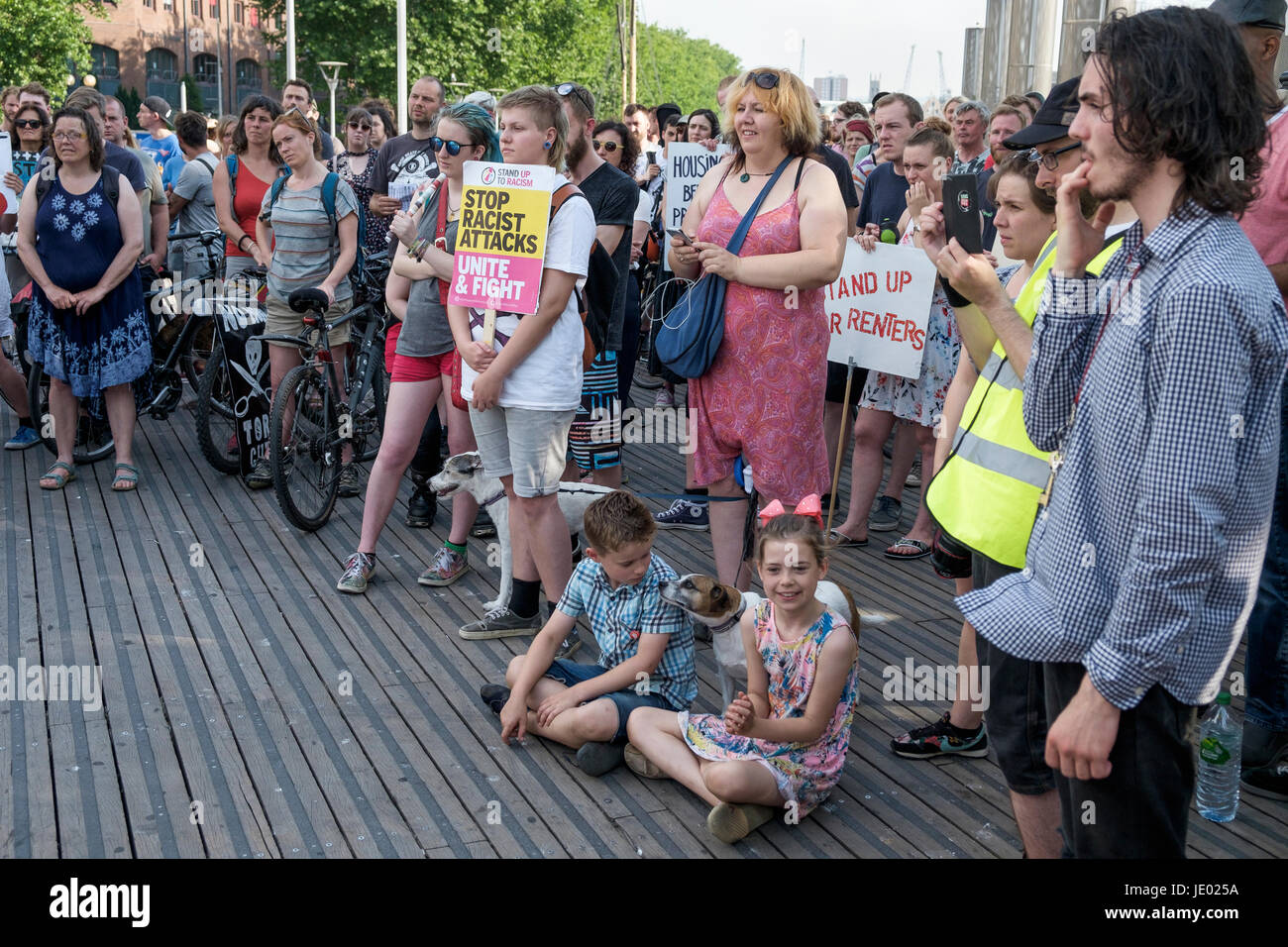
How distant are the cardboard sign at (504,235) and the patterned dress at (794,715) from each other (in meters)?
1.65

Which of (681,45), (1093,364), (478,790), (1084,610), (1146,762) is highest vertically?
(681,45)

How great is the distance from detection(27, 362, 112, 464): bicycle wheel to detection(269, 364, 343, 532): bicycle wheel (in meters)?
1.84

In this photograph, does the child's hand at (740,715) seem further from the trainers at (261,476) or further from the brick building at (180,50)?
the brick building at (180,50)

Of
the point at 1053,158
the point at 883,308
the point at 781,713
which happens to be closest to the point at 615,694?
the point at 781,713

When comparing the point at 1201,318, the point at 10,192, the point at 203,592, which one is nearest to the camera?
the point at 1201,318

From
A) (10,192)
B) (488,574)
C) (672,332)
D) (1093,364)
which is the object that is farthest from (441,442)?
(1093,364)

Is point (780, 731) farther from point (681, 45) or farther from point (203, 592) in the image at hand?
point (681, 45)

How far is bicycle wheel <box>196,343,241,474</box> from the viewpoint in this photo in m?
7.37

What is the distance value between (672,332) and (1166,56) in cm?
295

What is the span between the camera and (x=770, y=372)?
474 cm

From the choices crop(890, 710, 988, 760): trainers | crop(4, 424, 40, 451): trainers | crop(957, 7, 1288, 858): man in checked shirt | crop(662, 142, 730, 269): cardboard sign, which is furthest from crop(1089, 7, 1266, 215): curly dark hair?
crop(4, 424, 40, 451): trainers

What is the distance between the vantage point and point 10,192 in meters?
8.39

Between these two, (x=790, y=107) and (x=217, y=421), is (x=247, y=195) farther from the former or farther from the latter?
(x=790, y=107)

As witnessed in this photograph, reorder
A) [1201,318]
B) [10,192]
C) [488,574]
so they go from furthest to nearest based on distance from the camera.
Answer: [10,192]
[488,574]
[1201,318]
